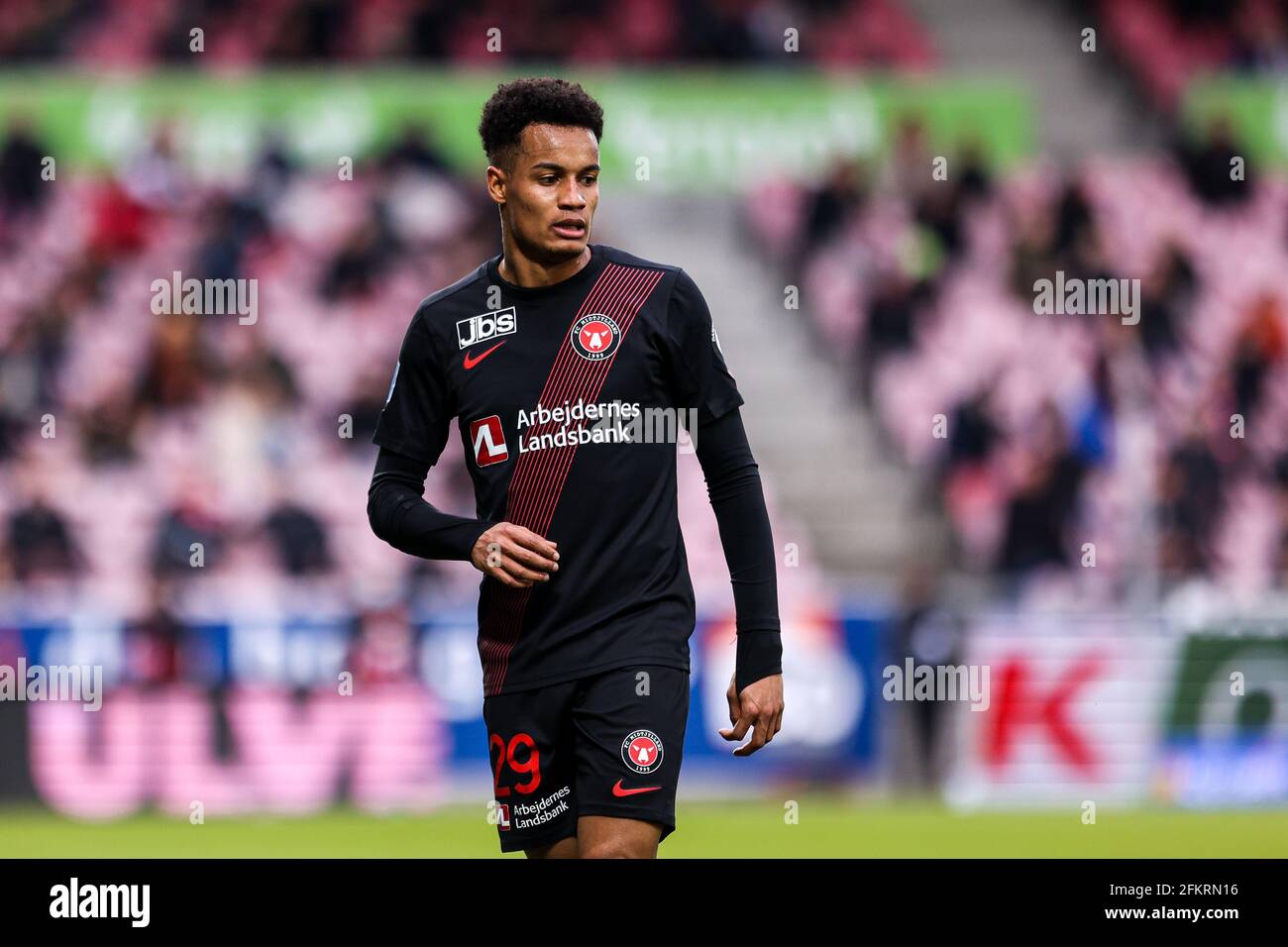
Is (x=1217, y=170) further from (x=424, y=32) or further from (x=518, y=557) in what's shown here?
(x=518, y=557)

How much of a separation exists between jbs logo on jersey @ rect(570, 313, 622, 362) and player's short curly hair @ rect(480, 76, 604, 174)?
43 cm

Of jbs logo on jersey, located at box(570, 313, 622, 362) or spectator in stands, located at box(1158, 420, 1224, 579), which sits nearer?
jbs logo on jersey, located at box(570, 313, 622, 362)

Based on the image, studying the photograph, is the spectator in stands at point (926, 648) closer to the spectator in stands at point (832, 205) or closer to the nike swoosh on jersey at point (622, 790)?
the spectator in stands at point (832, 205)

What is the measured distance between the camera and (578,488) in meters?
5.11

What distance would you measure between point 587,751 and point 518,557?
1.73 ft

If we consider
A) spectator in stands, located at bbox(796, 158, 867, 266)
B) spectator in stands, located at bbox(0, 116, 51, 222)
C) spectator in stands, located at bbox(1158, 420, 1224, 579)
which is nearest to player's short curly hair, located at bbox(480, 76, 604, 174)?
spectator in stands, located at bbox(1158, 420, 1224, 579)

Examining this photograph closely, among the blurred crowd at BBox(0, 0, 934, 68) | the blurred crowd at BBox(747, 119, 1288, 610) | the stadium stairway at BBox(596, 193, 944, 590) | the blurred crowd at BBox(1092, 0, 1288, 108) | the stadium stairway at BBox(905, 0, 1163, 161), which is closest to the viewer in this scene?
the blurred crowd at BBox(747, 119, 1288, 610)

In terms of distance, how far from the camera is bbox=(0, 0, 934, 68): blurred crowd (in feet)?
58.3

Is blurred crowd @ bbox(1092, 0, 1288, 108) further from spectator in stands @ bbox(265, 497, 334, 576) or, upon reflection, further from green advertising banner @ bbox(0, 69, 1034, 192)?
spectator in stands @ bbox(265, 497, 334, 576)

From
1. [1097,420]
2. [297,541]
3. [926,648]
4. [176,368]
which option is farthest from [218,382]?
[1097,420]

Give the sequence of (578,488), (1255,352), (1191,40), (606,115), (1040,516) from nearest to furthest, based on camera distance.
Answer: (578,488)
(1040,516)
(1255,352)
(606,115)
(1191,40)

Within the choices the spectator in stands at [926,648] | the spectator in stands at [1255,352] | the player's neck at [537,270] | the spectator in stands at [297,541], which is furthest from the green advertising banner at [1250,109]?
the player's neck at [537,270]

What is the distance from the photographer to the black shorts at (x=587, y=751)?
493 centimetres
